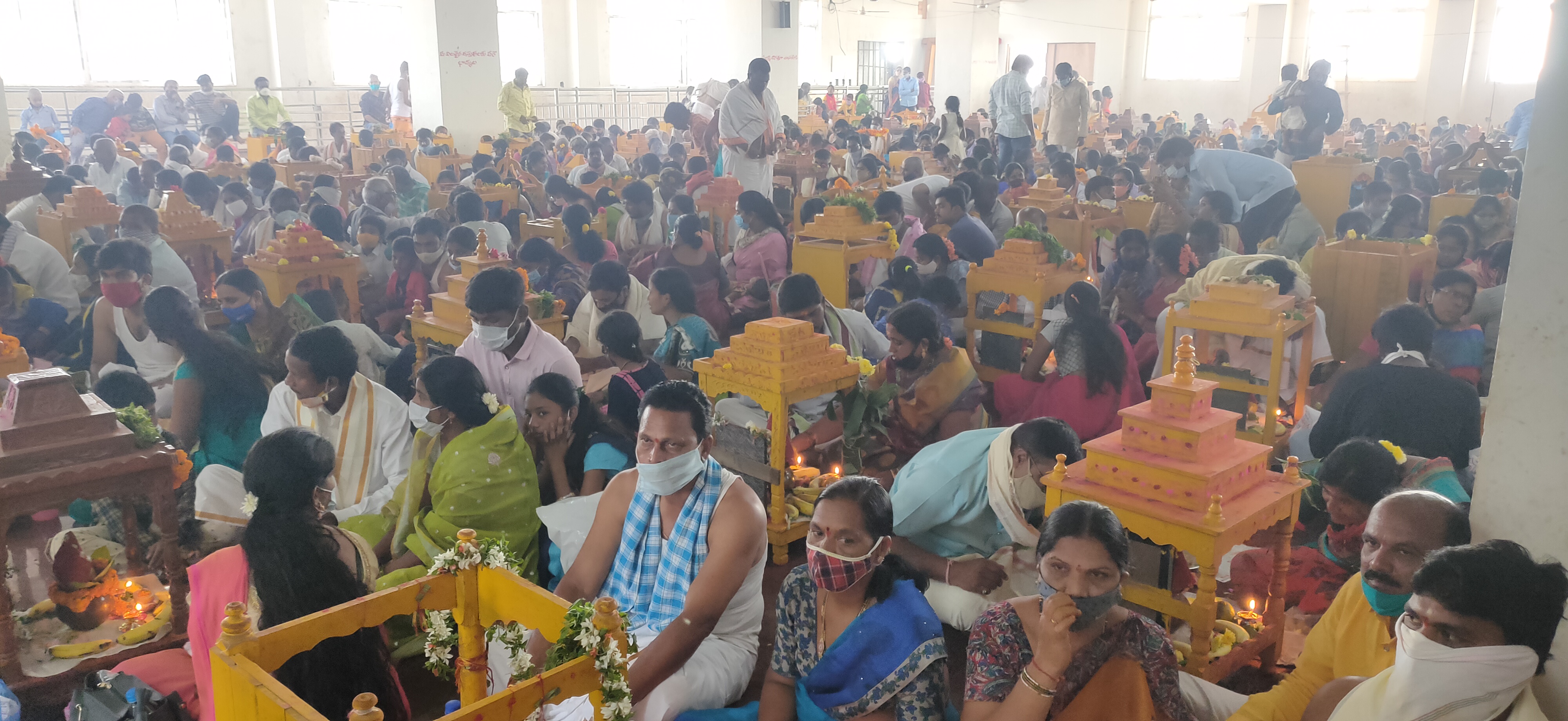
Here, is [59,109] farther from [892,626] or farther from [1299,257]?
[892,626]

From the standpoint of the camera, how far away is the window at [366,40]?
20.1 metres

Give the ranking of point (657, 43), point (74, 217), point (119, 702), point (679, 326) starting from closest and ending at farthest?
point (119, 702)
point (679, 326)
point (74, 217)
point (657, 43)

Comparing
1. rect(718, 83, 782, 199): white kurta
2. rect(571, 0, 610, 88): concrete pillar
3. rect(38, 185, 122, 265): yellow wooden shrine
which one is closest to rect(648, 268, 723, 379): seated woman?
rect(38, 185, 122, 265): yellow wooden shrine

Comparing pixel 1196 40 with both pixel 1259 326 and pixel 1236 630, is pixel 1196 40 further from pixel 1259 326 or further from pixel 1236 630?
pixel 1236 630

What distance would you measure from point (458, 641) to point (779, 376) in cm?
175

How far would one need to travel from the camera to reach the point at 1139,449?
301 cm

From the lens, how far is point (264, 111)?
17.0 meters

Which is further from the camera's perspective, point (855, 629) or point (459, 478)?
point (459, 478)

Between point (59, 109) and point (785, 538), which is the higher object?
point (59, 109)

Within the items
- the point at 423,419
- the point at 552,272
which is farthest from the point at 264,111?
the point at 423,419

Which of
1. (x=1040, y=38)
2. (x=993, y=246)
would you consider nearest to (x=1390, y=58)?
(x=1040, y=38)

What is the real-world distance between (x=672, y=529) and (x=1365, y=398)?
104 inches

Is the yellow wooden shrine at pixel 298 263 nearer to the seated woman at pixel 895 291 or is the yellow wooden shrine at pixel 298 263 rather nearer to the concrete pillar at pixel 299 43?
the seated woman at pixel 895 291

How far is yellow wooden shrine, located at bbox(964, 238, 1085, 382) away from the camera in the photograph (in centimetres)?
581
